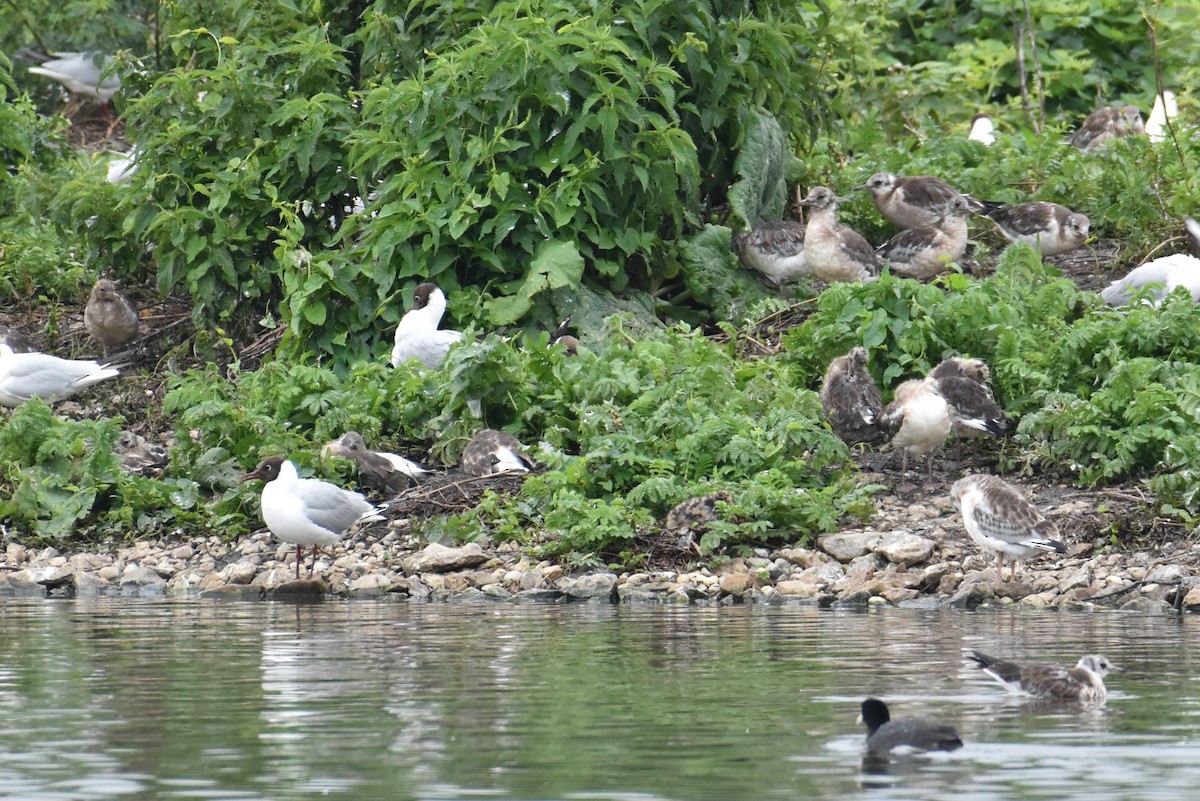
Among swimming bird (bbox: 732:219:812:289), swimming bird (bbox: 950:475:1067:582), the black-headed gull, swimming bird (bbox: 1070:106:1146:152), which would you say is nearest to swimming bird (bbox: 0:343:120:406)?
the black-headed gull

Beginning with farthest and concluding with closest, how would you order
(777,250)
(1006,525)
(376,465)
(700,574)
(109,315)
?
(109,315) < (777,250) < (376,465) < (700,574) < (1006,525)

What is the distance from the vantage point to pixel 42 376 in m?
15.4

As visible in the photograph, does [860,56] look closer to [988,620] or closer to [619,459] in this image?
[619,459]

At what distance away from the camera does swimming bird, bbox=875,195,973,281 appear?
16094 mm

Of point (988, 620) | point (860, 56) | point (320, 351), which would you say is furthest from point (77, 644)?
point (860, 56)

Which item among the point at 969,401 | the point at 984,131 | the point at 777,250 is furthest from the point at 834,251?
the point at 984,131

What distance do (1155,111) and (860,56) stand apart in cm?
334

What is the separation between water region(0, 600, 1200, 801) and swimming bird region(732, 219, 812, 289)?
220 inches

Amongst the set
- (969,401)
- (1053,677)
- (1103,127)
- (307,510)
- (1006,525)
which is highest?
(1103,127)

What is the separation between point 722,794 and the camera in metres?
5.88

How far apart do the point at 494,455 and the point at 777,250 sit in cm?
399

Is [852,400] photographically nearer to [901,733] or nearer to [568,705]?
[568,705]

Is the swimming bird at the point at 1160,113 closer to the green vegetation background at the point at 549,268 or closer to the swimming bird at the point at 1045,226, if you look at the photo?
the green vegetation background at the point at 549,268

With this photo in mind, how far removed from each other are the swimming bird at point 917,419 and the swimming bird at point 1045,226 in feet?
13.2
